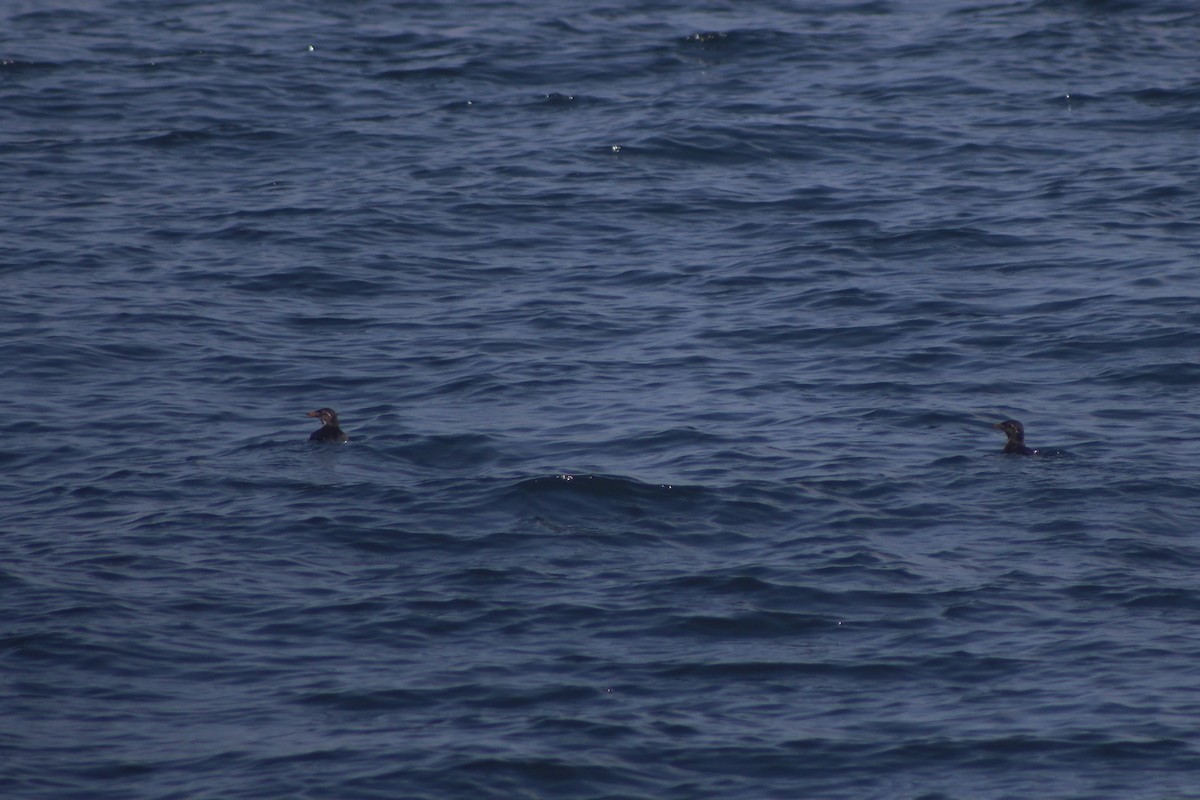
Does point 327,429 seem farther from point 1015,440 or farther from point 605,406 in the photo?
point 1015,440

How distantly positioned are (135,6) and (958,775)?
26650 mm

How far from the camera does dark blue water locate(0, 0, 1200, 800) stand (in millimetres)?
10156

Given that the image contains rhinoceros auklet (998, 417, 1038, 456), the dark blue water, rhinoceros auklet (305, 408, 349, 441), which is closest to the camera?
the dark blue water

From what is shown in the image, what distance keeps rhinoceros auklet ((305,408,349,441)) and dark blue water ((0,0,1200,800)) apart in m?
0.16

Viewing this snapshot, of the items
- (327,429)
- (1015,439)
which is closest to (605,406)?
(327,429)

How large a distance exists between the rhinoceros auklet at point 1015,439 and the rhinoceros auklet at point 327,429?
5713 mm

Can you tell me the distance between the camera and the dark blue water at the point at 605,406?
10156 millimetres

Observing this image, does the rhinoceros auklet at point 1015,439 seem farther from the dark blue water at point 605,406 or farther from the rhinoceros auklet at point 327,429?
the rhinoceros auklet at point 327,429

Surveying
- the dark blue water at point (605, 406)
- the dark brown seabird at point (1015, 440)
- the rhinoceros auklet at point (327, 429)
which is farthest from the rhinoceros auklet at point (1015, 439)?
the rhinoceros auklet at point (327, 429)

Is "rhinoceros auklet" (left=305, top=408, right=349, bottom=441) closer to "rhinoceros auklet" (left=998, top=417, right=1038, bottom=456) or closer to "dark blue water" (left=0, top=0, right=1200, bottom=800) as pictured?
"dark blue water" (left=0, top=0, right=1200, bottom=800)

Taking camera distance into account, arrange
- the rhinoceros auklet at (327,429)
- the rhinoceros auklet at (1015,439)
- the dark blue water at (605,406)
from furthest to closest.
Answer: the rhinoceros auklet at (327,429), the rhinoceros auklet at (1015,439), the dark blue water at (605,406)

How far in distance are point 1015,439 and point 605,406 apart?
3.96 m

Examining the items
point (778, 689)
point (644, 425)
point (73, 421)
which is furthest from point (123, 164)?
point (778, 689)

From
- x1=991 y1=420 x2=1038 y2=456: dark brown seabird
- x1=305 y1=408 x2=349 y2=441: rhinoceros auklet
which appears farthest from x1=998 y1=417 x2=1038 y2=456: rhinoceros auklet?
x1=305 y1=408 x2=349 y2=441: rhinoceros auklet
